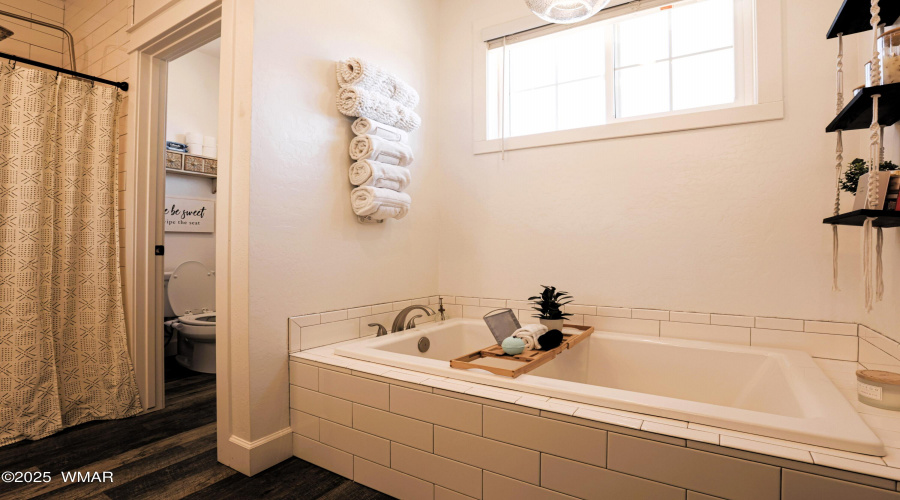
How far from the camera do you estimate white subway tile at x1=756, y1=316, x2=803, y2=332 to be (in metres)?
1.78

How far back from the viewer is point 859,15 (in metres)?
1.33

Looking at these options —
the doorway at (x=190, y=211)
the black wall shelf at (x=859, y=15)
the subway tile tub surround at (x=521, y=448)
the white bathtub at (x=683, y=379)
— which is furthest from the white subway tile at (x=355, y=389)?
the black wall shelf at (x=859, y=15)

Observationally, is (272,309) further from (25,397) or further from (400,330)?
(25,397)

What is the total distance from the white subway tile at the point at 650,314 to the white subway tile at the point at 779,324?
35cm

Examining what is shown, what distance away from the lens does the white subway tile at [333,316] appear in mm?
1964

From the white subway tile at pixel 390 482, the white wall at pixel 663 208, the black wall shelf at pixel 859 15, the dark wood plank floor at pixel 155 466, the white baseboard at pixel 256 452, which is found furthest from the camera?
the white wall at pixel 663 208

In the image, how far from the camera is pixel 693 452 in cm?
102

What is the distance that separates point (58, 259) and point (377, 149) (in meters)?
1.70

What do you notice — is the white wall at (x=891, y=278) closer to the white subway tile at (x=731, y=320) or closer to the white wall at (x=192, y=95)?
the white subway tile at (x=731, y=320)

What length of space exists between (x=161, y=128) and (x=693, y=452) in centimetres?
285

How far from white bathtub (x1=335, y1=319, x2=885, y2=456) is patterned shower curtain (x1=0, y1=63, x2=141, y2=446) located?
1.40 metres

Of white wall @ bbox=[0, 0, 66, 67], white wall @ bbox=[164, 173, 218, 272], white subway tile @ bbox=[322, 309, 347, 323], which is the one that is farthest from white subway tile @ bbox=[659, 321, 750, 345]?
white wall @ bbox=[0, 0, 66, 67]

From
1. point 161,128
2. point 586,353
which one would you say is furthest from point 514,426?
point 161,128

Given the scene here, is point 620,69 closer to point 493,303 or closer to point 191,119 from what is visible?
point 493,303
